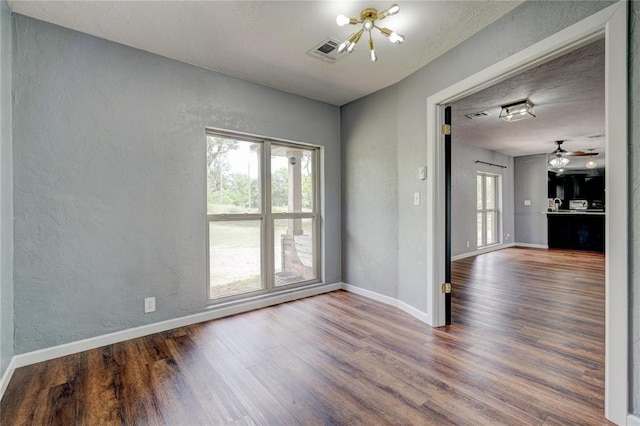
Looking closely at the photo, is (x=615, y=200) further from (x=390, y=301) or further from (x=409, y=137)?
(x=390, y=301)

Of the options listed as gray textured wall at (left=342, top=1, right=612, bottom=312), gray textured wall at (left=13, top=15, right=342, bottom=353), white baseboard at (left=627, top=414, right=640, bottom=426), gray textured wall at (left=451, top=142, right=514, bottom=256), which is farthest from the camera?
gray textured wall at (left=451, top=142, right=514, bottom=256)

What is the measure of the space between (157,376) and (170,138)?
6.70 ft

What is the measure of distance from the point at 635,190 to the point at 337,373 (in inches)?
79.3

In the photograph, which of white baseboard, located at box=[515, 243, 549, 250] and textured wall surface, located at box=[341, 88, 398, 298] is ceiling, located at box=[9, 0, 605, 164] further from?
white baseboard, located at box=[515, 243, 549, 250]

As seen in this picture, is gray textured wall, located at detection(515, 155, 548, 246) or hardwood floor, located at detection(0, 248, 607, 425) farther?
gray textured wall, located at detection(515, 155, 548, 246)

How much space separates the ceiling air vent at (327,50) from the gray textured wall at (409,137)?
930mm

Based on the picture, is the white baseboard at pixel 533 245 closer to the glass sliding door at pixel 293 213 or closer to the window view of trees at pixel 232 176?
the glass sliding door at pixel 293 213

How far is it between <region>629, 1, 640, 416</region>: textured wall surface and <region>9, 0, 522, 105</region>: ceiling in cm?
86

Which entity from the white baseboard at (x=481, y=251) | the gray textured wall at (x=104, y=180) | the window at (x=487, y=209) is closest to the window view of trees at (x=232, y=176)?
the gray textured wall at (x=104, y=180)

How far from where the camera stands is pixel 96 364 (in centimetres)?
217

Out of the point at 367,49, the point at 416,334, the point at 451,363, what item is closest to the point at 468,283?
the point at 416,334

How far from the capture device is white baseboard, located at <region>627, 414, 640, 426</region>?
1.46 metres

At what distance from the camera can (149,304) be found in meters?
2.69

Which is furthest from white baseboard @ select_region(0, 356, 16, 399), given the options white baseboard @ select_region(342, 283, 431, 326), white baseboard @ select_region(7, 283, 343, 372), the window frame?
the window frame
